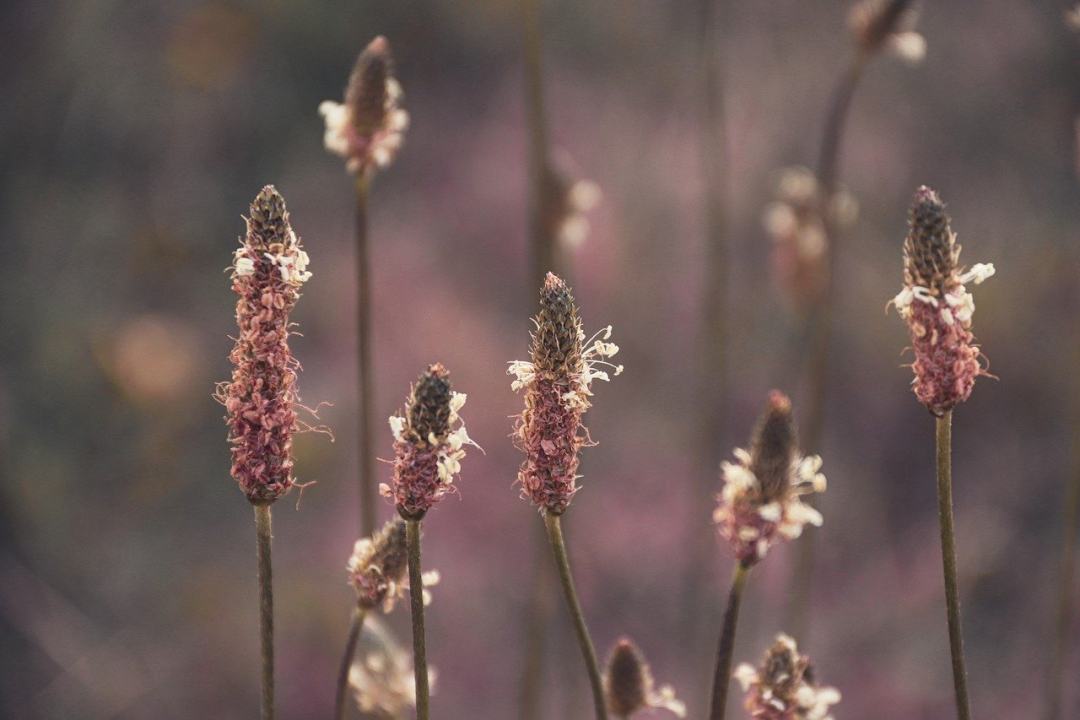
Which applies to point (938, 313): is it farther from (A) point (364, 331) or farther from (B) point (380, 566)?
(A) point (364, 331)

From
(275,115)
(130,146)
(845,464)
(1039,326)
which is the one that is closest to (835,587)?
(845,464)

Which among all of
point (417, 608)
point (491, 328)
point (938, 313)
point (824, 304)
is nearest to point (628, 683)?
point (417, 608)

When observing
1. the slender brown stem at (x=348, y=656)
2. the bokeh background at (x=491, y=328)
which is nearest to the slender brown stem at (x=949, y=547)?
the slender brown stem at (x=348, y=656)

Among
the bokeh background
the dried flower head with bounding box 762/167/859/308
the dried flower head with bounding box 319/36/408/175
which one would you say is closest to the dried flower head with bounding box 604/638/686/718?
the dried flower head with bounding box 319/36/408/175

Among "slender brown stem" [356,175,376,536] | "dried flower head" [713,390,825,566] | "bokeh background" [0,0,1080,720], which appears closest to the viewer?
"dried flower head" [713,390,825,566]

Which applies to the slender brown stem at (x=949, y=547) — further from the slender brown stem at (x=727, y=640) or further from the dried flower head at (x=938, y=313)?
the slender brown stem at (x=727, y=640)

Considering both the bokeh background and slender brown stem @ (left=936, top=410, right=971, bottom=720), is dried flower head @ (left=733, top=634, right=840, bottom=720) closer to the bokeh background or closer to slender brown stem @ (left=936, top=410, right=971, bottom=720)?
slender brown stem @ (left=936, top=410, right=971, bottom=720)

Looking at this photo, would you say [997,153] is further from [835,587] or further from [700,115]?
[835,587]
